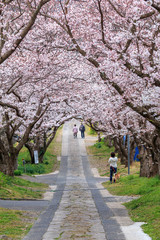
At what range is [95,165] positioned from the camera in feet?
115

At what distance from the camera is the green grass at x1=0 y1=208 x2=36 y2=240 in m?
9.27

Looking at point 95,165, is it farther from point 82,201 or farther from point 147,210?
point 147,210

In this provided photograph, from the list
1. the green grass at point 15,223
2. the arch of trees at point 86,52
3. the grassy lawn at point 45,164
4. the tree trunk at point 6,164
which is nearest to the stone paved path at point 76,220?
the green grass at point 15,223

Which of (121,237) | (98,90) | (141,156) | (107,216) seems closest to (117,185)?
(141,156)

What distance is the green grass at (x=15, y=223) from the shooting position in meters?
9.27

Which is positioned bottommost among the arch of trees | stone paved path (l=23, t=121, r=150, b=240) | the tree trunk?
stone paved path (l=23, t=121, r=150, b=240)

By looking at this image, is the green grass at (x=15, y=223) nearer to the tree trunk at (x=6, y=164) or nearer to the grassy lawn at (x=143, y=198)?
the grassy lawn at (x=143, y=198)

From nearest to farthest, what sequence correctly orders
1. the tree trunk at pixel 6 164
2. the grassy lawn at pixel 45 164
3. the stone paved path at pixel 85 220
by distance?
1. the stone paved path at pixel 85 220
2. the tree trunk at pixel 6 164
3. the grassy lawn at pixel 45 164

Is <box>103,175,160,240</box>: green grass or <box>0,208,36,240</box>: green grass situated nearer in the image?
<box>0,208,36,240</box>: green grass

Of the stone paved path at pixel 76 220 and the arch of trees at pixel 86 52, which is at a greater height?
the arch of trees at pixel 86 52

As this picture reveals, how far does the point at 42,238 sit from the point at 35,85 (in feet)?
35.1

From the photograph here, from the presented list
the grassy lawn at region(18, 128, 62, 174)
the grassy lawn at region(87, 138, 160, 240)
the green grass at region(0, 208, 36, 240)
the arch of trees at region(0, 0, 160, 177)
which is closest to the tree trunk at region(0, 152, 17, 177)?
the arch of trees at region(0, 0, 160, 177)

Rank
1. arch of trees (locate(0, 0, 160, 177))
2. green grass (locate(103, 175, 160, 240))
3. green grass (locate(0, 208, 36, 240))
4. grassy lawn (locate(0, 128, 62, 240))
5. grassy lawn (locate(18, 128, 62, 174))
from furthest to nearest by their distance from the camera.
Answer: grassy lawn (locate(18, 128, 62, 174)) → arch of trees (locate(0, 0, 160, 177)) → green grass (locate(103, 175, 160, 240)) → grassy lawn (locate(0, 128, 62, 240)) → green grass (locate(0, 208, 36, 240))

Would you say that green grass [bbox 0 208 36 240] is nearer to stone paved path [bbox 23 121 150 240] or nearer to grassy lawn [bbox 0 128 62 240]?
grassy lawn [bbox 0 128 62 240]
